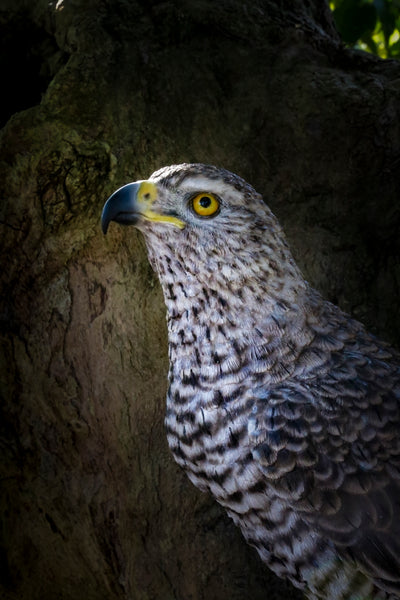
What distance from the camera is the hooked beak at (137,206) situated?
7.31ft

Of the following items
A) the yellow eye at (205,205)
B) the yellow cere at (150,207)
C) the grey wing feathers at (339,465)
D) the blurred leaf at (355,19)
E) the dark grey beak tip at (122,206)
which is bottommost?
the grey wing feathers at (339,465)

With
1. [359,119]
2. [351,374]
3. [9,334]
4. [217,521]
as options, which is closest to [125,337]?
[9,334]

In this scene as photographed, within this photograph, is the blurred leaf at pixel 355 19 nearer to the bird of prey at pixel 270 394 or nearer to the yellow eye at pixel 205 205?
the bird of prey at pixel 270 394

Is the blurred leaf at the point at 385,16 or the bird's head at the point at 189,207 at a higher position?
the blurred leaf at the point at 385,16

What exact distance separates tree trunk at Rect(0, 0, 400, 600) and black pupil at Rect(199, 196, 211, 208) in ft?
2.60

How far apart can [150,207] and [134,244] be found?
2.53 feet

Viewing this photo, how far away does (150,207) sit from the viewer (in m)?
2.23

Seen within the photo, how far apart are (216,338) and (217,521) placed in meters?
1.11

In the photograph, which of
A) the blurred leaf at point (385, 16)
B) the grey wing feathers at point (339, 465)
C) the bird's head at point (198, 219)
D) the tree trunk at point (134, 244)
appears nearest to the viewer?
the grey wing feathers at point (339, 465)

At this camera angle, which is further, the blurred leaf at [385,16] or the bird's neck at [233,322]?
the blurred leaf at [385,16]

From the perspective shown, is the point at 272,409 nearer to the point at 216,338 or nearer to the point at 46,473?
the point at 216,338

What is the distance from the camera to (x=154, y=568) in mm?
2816

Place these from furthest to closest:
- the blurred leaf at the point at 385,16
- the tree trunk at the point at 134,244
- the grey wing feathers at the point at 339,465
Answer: the blurred leaf at the point at 385,16 → the tree trunk at the point at 134,244 → the grey wing feathers at the point at 339,465

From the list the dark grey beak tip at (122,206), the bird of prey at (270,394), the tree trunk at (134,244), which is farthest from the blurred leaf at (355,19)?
the dark grey beak tip at (122,206)
